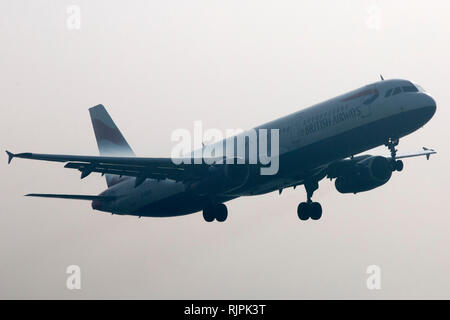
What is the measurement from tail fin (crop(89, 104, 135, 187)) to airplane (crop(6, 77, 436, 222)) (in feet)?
28.2

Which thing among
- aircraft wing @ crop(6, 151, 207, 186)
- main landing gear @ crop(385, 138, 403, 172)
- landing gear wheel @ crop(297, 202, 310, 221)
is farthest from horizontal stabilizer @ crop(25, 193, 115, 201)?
main landing gear @ crop(385, 138, 403, 172)

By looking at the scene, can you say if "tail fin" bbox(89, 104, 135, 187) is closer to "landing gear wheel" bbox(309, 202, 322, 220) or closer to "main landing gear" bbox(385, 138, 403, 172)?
"landing gear wheel" bbox(309, 202, 322, 220)

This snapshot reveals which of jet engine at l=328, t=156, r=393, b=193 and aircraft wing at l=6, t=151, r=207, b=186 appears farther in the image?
jet engine at l=328, t=156, r=393, b=193

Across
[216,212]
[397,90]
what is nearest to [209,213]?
[216,212]

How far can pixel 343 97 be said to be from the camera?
62406mm

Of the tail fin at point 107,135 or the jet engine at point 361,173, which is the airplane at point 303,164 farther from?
the tail fin at point 107,135

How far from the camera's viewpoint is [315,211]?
7050 cm

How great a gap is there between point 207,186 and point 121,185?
33.9 ft

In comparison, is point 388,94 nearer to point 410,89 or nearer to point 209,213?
point 410,89

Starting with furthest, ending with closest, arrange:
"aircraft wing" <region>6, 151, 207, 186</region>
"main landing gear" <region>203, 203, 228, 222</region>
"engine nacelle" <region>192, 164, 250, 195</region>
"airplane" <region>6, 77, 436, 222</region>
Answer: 1. "main landing gear" <region>203, 203, 228, 222</region>
2. "engine nacelle" <region>192, 164, 250, 195</region>
3. "aircraft wing" <region>6, 151, 207, 186</region>
4. "airplane" <region>6, 77, 436, 222</region>

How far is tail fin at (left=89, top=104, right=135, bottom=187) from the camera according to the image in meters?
82.1

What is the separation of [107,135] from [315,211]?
2135cm
